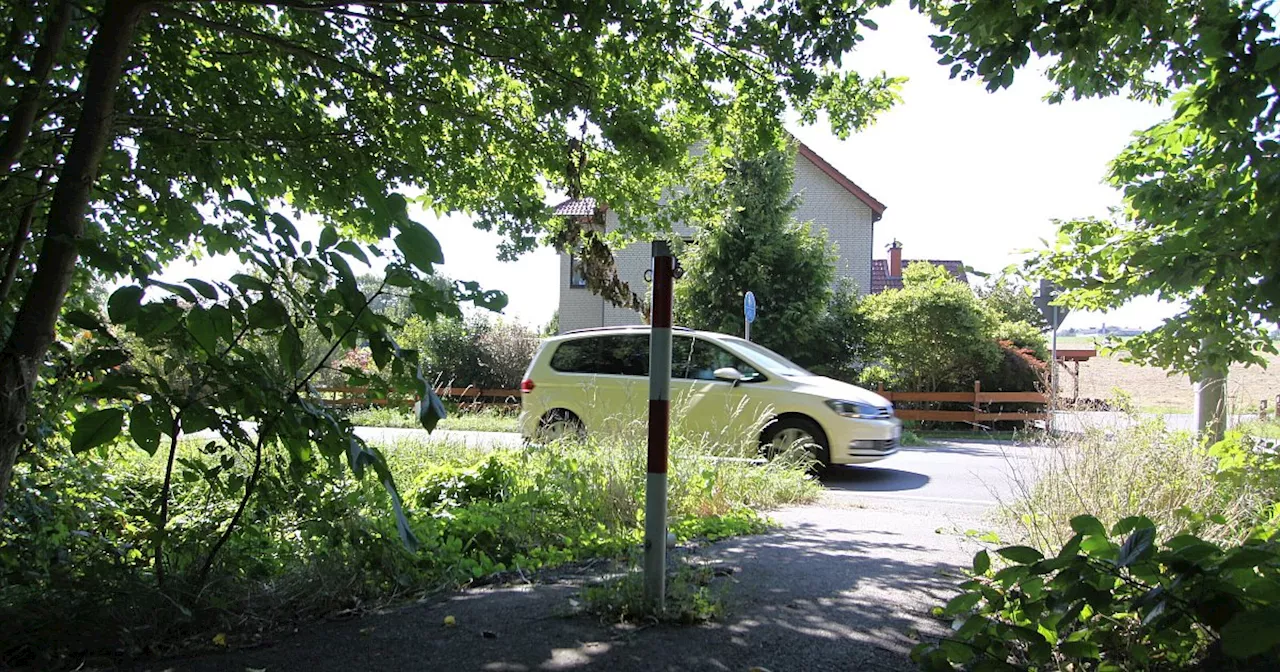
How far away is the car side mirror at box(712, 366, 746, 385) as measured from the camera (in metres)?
8.96

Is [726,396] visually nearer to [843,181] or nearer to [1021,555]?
[1021,555]

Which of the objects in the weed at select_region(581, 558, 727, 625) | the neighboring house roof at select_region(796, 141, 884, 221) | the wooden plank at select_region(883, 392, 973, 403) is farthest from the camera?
the neighboring house roof at select_region(796, 141, 884, 221)

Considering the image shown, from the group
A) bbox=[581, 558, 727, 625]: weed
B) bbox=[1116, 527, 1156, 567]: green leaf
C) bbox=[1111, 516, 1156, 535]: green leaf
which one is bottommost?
bbox=[581, 558, 727, 625]: weed

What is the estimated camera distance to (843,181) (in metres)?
26.7

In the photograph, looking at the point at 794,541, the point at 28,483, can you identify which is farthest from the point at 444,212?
the point at 794,541

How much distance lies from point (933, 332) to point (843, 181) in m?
10.3

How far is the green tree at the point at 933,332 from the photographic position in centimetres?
1730

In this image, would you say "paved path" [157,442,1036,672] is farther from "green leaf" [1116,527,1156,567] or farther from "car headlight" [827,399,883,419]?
"car headlight" [827,399,883,419]

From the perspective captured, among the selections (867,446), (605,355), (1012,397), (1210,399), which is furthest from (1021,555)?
(1012,397)

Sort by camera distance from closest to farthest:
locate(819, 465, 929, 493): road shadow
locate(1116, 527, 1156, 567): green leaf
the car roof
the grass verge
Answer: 1. locate(1116, 527, 1156, 567): green leaf
2. the grass verge
3. locate(819, 465, 929, 493): road shadow
4. the car roof

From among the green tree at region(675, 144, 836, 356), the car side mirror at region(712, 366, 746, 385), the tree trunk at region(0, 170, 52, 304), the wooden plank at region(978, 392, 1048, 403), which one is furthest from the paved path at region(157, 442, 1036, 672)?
the green tree at region(675, 144, 836, 356)

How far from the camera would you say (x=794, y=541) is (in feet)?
16.1

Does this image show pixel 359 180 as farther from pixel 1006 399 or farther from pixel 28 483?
pixel 1006 399

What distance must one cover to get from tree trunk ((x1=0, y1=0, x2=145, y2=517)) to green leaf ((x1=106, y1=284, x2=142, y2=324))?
265mm
